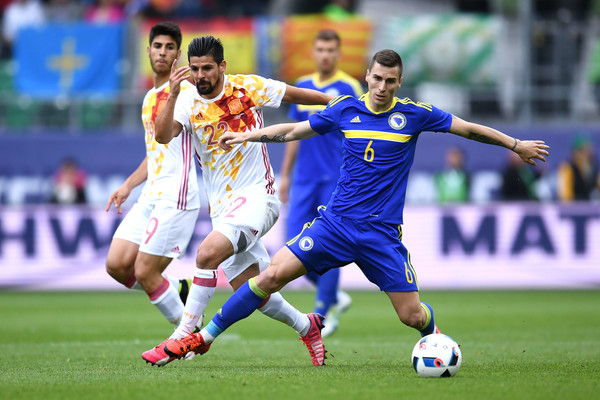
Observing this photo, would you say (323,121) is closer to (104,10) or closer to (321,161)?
(321,161)

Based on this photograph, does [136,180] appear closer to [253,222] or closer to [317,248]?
[253,222]

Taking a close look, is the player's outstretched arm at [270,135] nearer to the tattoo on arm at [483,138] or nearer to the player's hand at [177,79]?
the player's hand at [177,79]

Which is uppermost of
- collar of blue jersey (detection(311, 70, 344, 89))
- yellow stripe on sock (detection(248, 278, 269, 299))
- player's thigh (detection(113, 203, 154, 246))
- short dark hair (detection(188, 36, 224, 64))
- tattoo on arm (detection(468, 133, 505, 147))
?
short dark hair (detection(188, 36, 224, 64))

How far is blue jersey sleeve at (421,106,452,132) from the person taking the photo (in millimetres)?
7016

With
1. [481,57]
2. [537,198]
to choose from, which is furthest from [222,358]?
[481,57]

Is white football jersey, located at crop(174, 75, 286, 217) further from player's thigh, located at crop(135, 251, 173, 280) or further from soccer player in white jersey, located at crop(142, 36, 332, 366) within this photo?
player's thigh, located at crop(135, 251, 173, 280)

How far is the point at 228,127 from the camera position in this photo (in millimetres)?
7480

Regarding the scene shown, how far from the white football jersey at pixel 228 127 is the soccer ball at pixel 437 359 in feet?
6.22

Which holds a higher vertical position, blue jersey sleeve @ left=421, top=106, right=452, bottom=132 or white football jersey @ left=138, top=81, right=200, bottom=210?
blue jersey sleeve @ left=421, top=106, right=452, bottom=132

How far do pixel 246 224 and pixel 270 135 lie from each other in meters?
0.76

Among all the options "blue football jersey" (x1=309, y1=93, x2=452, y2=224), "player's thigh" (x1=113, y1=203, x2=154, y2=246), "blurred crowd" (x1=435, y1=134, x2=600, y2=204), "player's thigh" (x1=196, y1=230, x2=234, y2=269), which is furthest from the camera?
"blurred crowd" (x1=435, y1=134, x2=600, y2=204)

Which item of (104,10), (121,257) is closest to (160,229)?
(121,257)

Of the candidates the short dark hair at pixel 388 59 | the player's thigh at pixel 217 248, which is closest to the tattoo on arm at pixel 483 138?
the short dark hair at pixel 388 59

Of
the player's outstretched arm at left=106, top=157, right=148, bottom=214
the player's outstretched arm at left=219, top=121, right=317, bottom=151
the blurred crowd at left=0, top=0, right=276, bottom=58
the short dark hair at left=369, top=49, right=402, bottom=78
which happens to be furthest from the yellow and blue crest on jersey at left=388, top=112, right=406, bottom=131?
the blurred crowd at left=0, top=0, right=276, bottom=58
